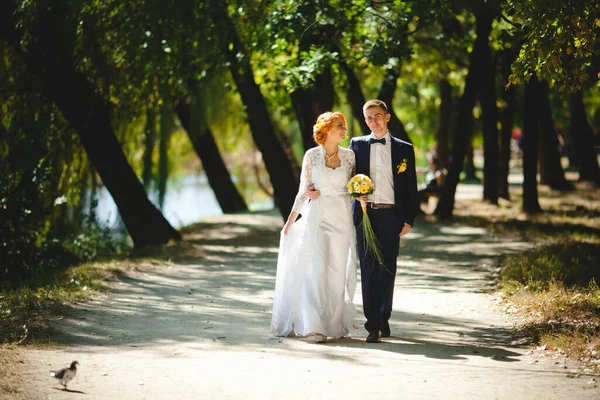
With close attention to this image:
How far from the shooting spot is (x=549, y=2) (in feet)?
29.0

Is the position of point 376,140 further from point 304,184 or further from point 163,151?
point 163,151

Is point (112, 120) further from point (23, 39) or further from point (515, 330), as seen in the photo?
point (515, 330)

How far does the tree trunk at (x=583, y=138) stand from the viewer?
1006 inches

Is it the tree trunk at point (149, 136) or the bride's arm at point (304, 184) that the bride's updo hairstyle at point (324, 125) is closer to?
the bride's arm at point (304, 184)

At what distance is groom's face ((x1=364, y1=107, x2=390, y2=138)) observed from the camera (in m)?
7.92

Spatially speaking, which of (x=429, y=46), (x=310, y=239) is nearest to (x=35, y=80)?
(x=310, y=239)

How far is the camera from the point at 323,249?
Answer: 27.1 feet

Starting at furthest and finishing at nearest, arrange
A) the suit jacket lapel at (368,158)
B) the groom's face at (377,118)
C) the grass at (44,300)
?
the grass at (44,300), the suit jacket lapel at (368,158), the groom's face at (377,118)

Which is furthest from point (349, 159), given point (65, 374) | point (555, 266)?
point (555, 266)

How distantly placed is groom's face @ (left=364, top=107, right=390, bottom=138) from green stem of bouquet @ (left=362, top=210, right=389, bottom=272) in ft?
2.61

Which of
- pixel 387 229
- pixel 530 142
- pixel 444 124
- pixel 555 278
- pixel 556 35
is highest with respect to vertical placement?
pixel 444 124

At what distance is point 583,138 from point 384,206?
65.0 ft

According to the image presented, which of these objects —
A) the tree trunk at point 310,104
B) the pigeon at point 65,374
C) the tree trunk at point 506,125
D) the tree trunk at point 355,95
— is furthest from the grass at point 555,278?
the tree trunk at point 310,104

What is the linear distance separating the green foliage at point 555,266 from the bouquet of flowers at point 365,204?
321 centimetres
